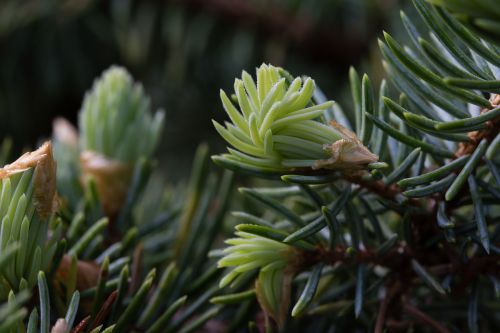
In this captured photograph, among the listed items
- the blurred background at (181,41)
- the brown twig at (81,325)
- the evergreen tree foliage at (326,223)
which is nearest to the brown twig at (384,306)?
the evergreen tree foliage at (326,223)

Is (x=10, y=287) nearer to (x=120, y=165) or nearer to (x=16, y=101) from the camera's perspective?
(x=120, y=165)

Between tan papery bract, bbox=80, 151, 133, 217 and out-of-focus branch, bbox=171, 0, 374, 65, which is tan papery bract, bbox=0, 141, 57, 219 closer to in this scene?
tan papery bract, bbox=80, 151, 133, 217

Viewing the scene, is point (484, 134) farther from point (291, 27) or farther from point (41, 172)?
point (291, 27)

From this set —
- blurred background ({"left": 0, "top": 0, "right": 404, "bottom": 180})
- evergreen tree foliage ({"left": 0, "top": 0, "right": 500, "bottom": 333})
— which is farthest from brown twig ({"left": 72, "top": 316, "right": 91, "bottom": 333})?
blurred background ({"left": 0, "top": 0, "right": 404, "bottom": 180})

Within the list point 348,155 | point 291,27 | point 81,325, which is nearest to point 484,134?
point 348,155

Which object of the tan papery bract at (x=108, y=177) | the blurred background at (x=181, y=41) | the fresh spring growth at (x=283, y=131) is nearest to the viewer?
the fresh spring growth at (x=283, y=131)

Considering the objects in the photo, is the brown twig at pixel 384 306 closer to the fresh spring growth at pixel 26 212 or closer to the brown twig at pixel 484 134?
the brown twig at pixel 484 134
